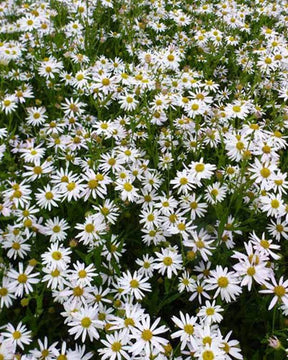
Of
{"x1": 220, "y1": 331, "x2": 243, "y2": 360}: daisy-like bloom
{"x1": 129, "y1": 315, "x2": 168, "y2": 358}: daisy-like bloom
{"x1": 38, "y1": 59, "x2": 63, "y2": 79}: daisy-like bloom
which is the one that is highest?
{"x1": 38, "y1": 59, "x2": 63, "y2": 79}: daisy-like bloom

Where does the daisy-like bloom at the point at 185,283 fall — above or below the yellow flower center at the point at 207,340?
above

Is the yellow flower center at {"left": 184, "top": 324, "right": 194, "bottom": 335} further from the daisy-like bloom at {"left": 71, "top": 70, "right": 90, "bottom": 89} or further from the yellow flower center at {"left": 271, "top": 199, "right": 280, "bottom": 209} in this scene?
the daisy-like bloom at {"left": 71, "top": 70, "right": 90, "bottom": 89}

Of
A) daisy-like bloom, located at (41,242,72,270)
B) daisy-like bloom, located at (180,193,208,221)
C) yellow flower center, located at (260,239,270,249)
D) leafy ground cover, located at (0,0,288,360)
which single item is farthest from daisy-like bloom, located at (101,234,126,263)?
yellow flower center, located at (260,239,270,249)

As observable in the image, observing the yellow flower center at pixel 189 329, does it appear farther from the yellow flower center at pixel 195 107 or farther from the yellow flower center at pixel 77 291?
the yellow flower center at pixel 195 107

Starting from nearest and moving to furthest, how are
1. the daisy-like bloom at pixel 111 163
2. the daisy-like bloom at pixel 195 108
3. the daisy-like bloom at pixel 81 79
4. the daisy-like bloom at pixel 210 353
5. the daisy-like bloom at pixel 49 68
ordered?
1. the daisy-like bloom at pixel 210 353
2. the daisy-like bloom at pixel 111 163
3. the daisy-like bloom at pixel 195 108
4. the daisy-like bloom at pixel 81 79
5. the daisy-like bloom at pixel 49 68

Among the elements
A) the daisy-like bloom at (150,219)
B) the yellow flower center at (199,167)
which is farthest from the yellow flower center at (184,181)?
the daisy-like bloom at (150,219)

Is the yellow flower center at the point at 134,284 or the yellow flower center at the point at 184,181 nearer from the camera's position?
the yellow flower center at the point at 134,284

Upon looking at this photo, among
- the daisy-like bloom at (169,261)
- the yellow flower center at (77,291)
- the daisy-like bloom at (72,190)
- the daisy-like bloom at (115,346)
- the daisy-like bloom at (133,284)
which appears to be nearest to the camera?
the daisy-like bloom at (115,346)
